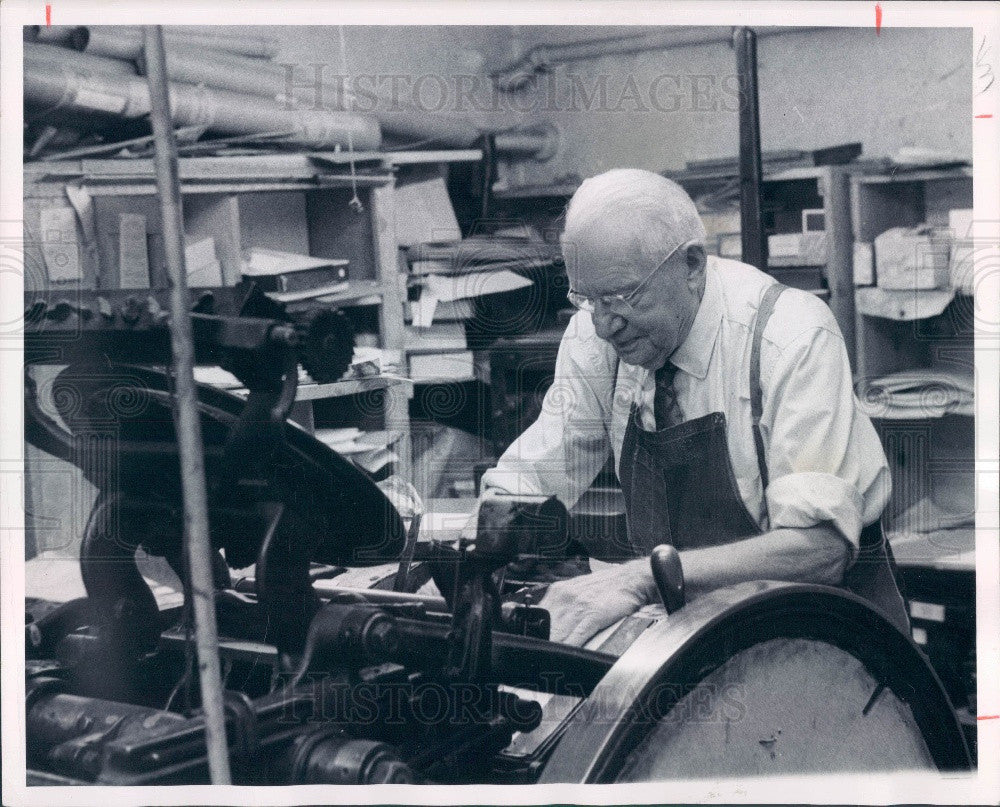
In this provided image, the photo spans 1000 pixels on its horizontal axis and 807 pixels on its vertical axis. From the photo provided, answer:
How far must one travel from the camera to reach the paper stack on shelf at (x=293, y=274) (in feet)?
6.17

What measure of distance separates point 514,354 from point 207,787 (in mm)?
869

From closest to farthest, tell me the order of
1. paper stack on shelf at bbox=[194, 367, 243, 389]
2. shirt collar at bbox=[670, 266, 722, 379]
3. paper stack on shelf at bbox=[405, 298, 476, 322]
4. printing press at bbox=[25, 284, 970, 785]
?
printing press at bbox=[25, 284, 970, 785] → paper stack on shelf at bbox=[194, 367, 243, 389] → shirt collar at bbox=[670, 266, 722, 379] → paper stack on shelf at bbox=[405, 298, 476, 322]

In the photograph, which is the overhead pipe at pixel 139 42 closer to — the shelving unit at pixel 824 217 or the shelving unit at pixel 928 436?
the shelving unit at pixel 824 217

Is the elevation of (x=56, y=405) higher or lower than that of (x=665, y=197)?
lower

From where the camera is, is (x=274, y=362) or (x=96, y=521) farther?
(x=96, y=521)

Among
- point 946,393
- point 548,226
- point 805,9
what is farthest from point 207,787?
point 805,9

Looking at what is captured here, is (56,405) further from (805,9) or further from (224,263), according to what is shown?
(805,9)

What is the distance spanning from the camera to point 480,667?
1563 millimetres

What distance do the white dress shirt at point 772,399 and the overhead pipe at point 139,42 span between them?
0.71 m

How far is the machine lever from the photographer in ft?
5.01

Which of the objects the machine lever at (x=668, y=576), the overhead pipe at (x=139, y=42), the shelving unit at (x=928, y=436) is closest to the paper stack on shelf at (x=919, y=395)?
the shelving unit at (x=928, y=436)

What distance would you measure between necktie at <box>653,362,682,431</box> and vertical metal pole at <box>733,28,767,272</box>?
Result: 25 cm

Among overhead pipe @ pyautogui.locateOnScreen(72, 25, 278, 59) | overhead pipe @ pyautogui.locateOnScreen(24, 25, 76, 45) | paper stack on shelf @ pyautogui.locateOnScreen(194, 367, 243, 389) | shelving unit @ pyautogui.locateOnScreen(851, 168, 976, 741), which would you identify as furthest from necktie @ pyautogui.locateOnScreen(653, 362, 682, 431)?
overhead pipe @ pyautogui.locateOnScreen(24, 25, 76, 45)

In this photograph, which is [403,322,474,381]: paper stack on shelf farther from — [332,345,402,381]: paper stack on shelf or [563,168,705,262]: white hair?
[563,168,705,262]: white hair
